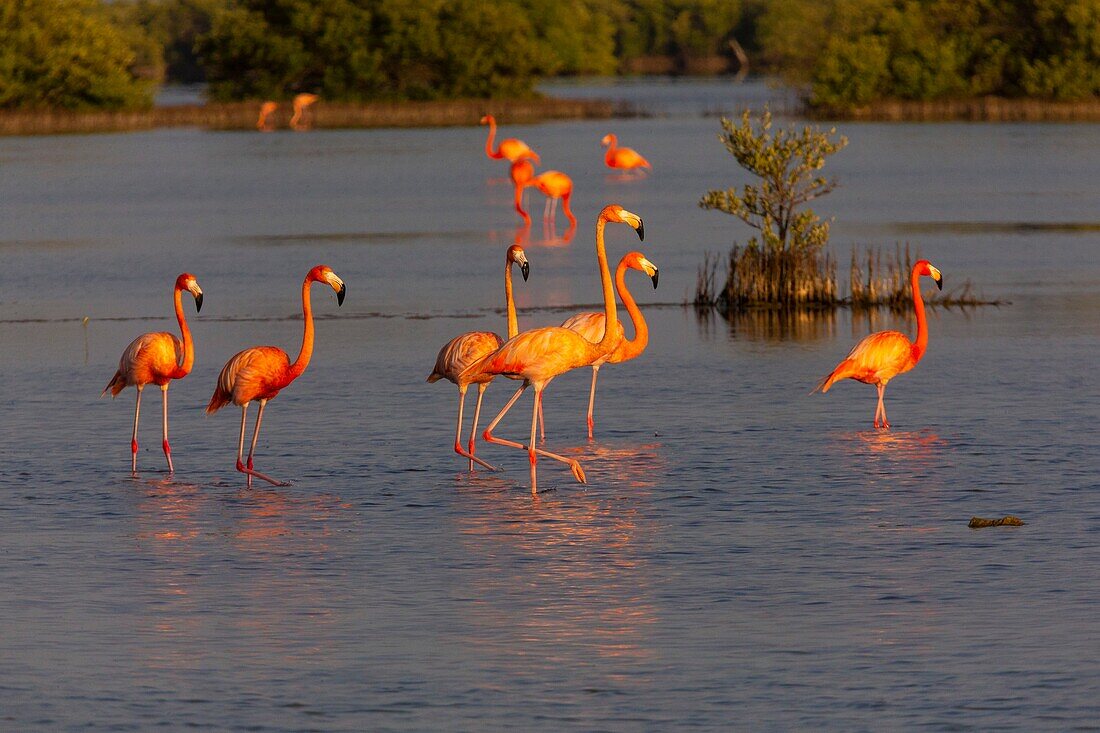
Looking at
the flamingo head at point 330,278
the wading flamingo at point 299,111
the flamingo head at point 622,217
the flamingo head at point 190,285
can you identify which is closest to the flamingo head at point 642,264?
the flamingo head at point 622,217

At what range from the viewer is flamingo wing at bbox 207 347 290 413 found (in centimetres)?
1266

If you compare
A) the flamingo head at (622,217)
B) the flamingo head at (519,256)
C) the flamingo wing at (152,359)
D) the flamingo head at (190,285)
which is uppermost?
the flamingo head at (622,217)

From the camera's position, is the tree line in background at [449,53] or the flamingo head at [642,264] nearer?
the flamingo head at [642,264]

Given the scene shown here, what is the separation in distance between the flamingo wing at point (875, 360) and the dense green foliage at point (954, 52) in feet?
217

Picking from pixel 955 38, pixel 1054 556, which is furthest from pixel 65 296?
pixel 955 38

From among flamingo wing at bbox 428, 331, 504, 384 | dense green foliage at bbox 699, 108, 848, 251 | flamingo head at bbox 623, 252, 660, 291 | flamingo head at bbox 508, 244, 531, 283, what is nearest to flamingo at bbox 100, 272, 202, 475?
flamingo wing at bbox 428, 331, 504, 384

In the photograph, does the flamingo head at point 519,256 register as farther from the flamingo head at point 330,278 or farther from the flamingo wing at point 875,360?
the flamingo wing at point 875,360

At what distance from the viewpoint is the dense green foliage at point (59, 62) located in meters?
81.8

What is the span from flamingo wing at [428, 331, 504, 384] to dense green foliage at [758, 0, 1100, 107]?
2681 inches

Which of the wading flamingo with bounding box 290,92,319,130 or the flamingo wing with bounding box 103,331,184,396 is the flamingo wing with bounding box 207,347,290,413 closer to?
the flamingo wing with bounding box 103,331,184,396

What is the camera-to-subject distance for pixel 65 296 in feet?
82.1

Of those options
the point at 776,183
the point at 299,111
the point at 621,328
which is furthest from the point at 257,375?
the point at 299,111

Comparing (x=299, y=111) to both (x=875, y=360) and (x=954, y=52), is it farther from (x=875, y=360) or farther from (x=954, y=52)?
(x=875, y=360)

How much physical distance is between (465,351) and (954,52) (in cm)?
7402
